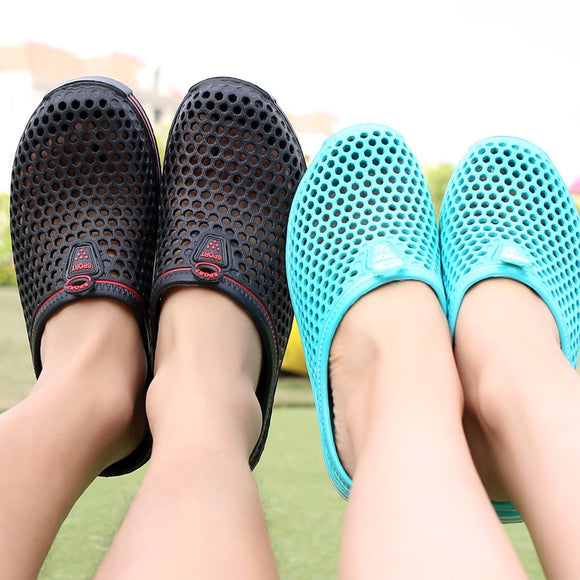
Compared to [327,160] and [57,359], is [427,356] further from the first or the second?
[57,359]

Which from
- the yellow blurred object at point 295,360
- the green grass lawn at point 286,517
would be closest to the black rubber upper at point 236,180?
the green grass lawn at point 286,517

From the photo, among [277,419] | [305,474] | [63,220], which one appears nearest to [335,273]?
[63,220]

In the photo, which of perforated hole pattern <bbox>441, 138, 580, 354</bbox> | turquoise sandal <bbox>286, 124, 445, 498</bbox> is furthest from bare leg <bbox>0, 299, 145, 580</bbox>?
perforated hole pattern <bbox>441, 138, 580, 354</bbox>

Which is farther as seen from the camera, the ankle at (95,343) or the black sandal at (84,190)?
the black sandal at (84,190)

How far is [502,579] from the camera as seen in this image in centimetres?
59

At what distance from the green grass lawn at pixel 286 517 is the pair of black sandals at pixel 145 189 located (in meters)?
0.52

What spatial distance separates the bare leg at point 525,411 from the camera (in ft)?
2.33

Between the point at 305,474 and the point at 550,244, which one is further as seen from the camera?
the point at 305,474

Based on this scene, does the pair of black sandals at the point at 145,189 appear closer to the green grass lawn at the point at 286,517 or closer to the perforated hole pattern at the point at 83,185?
the perforated hole pattern at the point at 83,185

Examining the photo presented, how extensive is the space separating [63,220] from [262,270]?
0.38 metres

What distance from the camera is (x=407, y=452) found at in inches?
28.9

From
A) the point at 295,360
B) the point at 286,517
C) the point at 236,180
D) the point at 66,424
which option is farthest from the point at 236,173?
the point at 295,360

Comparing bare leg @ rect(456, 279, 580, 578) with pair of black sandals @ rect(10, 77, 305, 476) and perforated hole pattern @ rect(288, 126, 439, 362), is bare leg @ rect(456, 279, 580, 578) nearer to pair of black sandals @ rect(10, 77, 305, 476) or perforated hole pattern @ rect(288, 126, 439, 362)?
perforated hole pattern @ rect(288, 126, 439, 362)

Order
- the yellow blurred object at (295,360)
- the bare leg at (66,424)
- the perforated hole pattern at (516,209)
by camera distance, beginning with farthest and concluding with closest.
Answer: the yellow blurred object at (295,360), the perforated hole pattern at (516,209), the bare leg at (66,424)
